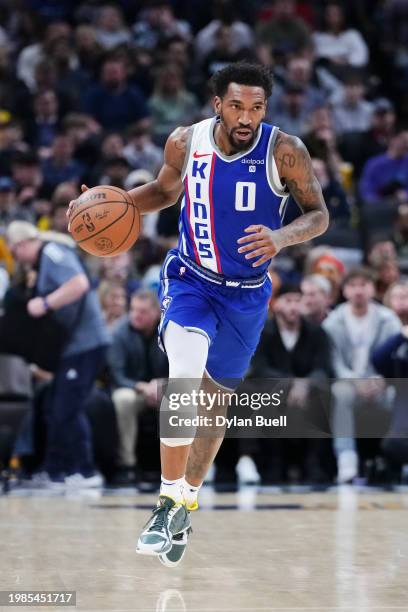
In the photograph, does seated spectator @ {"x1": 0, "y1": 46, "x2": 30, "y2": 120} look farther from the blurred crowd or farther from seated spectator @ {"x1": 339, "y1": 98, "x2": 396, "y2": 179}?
seated spectator @ {"x1": 339, "y1": 98, "x2": 396, "y2": 179}

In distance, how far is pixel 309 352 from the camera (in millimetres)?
9555

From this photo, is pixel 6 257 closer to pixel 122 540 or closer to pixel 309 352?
A: pixel 309 352

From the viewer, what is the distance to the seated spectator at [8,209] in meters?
11.0

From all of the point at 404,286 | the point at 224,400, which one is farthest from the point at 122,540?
the point at 404,286

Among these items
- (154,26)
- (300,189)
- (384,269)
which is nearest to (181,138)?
(300,189)

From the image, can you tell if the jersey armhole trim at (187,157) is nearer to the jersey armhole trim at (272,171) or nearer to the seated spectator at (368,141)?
the jersey armhole trim at (272,171)

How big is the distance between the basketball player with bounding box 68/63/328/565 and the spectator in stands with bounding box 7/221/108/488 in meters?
3.37

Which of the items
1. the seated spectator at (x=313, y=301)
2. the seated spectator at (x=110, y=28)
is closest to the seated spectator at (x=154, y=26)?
the seated spectator at (x=110, y=28)

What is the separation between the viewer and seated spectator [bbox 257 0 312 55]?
1434cm

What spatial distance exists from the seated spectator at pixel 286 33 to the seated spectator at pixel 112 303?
5262mm

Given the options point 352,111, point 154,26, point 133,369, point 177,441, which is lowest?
point 177,441

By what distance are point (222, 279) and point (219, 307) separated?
0.42 feet

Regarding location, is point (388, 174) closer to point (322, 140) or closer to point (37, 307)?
point (322, 140)

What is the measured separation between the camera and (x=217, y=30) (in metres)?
14.3
